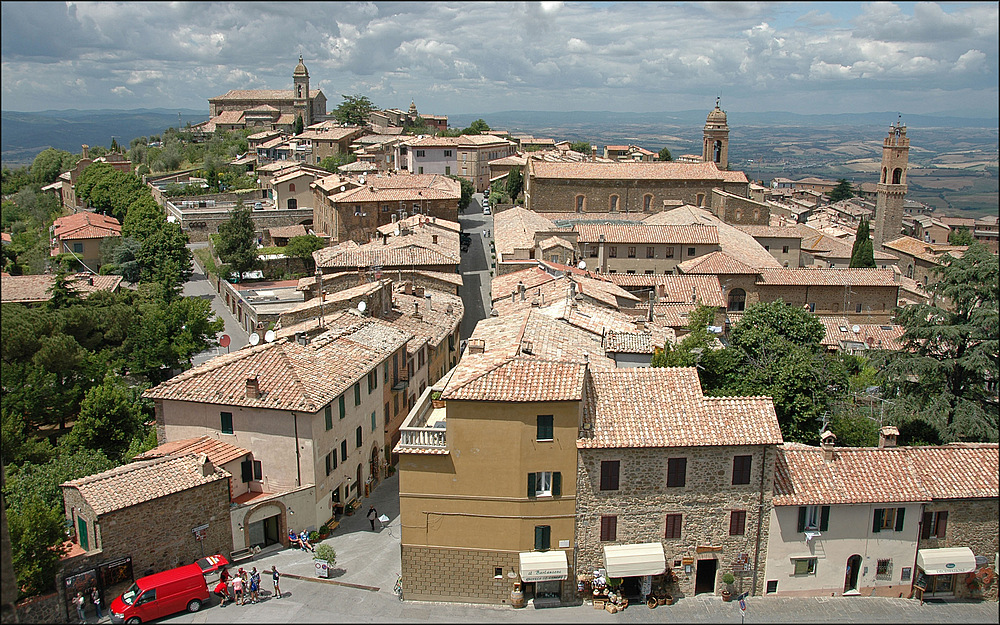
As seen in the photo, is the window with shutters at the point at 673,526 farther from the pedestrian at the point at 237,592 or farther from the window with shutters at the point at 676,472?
the pedestrian at the point at 237,592

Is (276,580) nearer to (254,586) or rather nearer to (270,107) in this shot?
(254,586)

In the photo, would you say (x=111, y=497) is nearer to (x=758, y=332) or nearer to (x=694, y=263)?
(x=758, y=332)

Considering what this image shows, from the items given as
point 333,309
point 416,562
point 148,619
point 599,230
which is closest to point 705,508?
point 416,562

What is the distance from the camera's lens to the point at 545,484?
18844 mm

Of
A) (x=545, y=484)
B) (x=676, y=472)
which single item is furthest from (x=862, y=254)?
(x=545, y=484)

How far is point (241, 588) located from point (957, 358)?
2044cm

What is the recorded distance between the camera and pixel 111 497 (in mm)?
18969

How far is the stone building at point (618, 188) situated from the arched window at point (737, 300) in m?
19.1

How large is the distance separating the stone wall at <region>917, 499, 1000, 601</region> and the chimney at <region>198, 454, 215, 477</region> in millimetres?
17304

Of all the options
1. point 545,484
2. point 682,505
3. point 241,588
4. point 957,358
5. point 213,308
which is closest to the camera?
point 545,484

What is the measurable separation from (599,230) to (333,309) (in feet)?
63.3

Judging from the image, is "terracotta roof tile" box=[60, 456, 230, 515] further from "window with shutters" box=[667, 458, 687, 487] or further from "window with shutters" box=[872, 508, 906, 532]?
"window with shutters" box=[872, 508, 906, 532]

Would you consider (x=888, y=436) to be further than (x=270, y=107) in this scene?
No

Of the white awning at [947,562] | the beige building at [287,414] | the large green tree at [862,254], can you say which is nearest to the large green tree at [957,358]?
the white awning at [947,562]
